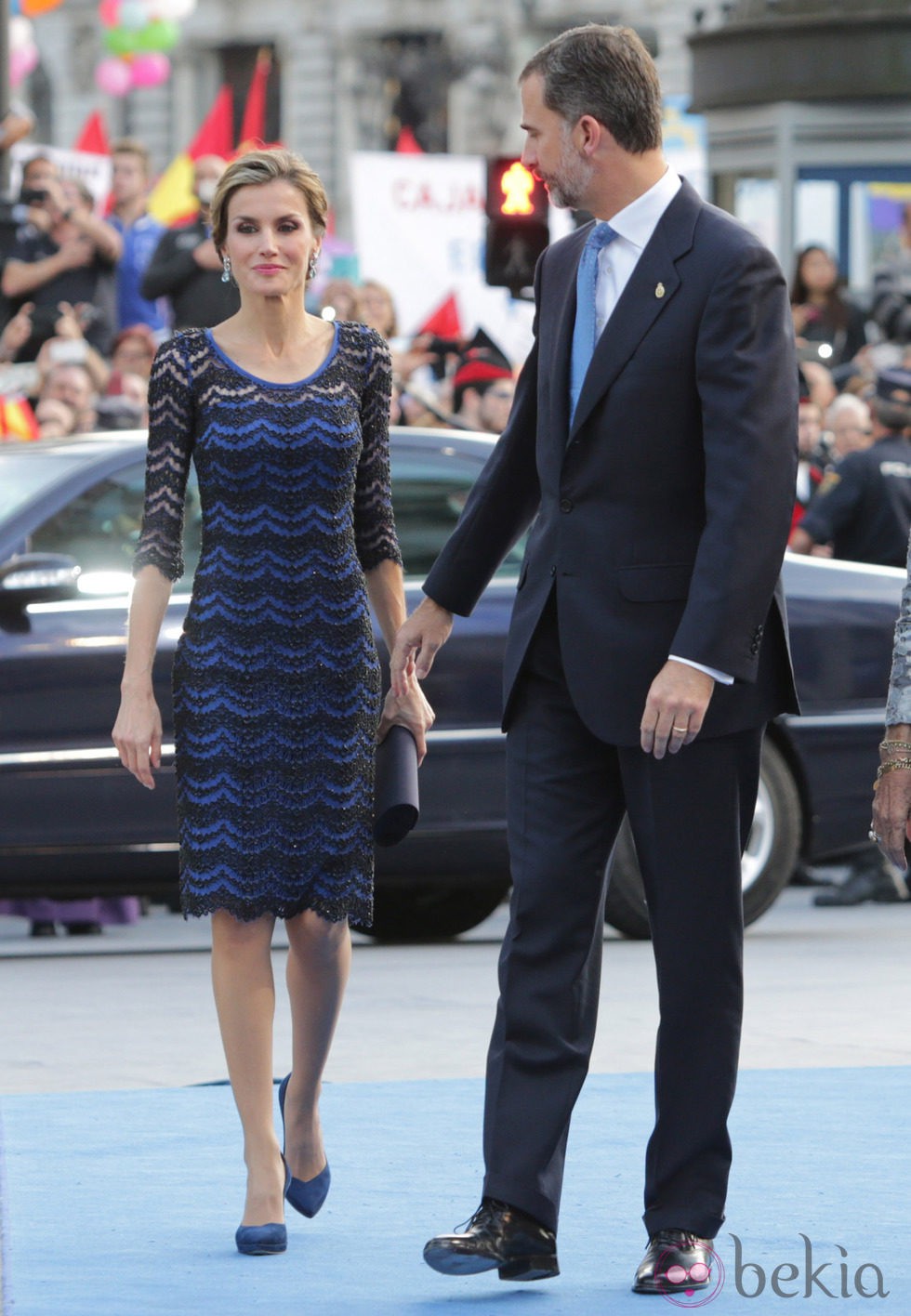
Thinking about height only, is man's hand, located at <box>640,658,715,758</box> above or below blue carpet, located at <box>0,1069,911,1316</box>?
above

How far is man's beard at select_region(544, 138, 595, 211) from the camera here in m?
4.62

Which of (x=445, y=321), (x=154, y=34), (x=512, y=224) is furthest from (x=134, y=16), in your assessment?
(x=512, y=224)

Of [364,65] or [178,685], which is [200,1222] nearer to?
[178,685]

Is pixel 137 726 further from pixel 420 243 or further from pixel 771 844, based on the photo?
pixel 420 243

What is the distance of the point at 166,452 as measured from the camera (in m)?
5.07

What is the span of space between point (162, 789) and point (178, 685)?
3948 millimetres

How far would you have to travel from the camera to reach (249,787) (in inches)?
201

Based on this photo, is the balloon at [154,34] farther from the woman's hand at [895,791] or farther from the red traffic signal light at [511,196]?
the woman's hand at [895,791]

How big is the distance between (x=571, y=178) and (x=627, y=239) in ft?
0.43

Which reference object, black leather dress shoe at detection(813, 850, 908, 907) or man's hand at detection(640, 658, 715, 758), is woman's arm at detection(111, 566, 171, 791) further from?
black leather dress shoe at detection(813, 850, 908, 907)

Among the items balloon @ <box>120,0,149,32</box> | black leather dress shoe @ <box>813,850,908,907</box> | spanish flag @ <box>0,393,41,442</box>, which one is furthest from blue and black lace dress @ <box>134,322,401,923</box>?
balloon @ <box>120,0,149,32</box>

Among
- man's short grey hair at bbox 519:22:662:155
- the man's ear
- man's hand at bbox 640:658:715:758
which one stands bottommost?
man's hand at bbox 640:658:715:758

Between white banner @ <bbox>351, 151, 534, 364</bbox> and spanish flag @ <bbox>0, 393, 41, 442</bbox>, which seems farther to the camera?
white banner @ <bbox>351, 151, 534, 364</bbox>

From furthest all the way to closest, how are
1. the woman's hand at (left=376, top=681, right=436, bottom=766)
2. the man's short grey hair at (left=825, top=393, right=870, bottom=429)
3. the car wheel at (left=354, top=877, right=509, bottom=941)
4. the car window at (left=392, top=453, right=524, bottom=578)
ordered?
the man's short grey hair at (left=825, top=393, right=870, bottom=429)
the car wheel at (left=354, top=877, right=509, bottom=941)
the car window at (left=392, top=453, right=524, bottom=578)
the woman's hand at (left=376, top=681, right=436, bottom=766)
